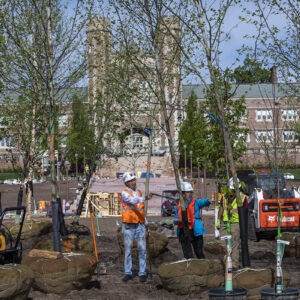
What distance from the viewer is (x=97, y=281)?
32.0 ft

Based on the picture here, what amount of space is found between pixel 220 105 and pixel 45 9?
589cm

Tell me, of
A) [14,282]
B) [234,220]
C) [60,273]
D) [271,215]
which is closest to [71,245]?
[60,273]

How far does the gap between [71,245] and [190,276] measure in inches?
157

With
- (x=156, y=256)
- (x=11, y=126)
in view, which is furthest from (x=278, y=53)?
(x=11, y=126)

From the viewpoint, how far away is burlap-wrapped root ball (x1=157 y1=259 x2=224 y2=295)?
341 inches

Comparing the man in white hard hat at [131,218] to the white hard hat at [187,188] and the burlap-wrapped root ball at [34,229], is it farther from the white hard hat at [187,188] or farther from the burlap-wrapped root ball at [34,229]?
the burlap-wrapped root ball at [34,229]

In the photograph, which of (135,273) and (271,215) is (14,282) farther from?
(271,215)

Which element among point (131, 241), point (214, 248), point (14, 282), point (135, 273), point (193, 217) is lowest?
point (135, 273)

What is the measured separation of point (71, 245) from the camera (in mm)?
11953

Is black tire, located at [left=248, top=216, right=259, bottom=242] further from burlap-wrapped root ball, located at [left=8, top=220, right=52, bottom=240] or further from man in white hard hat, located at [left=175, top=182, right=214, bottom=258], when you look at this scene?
man in white hard hat, located at [left=175, top=182, right=214, bottom=258]

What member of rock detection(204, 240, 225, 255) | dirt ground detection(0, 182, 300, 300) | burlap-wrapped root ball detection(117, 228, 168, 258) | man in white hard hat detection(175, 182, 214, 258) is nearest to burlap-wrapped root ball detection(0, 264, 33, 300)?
dirt ground detection(0, 182, 300, 300)

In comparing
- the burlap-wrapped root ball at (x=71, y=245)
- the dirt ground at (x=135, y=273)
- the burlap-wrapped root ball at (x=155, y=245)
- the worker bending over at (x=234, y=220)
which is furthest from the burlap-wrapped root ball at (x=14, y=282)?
the burlap-wrapped root ball at (x=155, y=245)

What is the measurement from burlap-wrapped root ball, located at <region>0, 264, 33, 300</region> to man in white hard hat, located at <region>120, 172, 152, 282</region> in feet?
7.24

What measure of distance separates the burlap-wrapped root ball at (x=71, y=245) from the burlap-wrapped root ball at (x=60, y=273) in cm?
269
